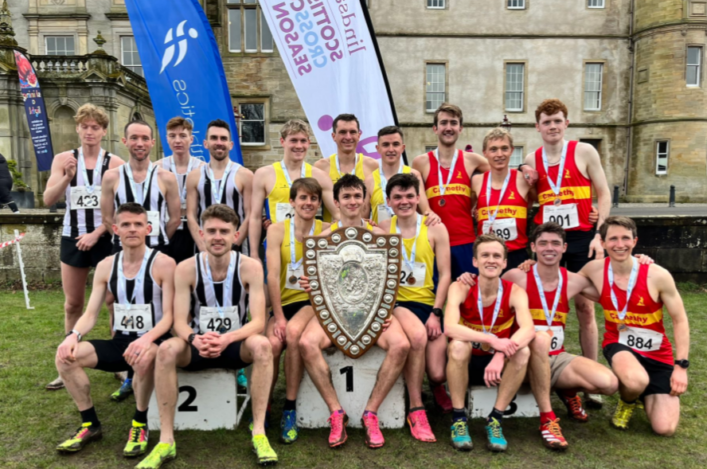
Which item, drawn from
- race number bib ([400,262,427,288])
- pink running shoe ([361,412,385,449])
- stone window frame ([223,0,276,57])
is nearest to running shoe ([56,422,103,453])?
pink running shoe ([361,412,385,449])

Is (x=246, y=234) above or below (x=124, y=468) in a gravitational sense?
above

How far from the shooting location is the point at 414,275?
3.56 metres

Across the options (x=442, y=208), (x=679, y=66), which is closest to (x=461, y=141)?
(x=679, y=66)

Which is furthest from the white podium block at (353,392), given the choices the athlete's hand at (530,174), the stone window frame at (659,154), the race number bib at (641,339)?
the stone window frame at (659,154)

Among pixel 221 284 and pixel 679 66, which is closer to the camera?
pixel 221 284

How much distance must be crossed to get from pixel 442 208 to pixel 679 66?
2208 centimetres

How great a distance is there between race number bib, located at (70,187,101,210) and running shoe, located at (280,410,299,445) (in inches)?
87.1

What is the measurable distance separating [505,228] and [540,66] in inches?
809

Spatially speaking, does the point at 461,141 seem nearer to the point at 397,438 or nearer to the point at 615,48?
the point at 615,48

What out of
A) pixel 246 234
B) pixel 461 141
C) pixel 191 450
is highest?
pixel 461 141

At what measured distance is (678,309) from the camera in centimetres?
325

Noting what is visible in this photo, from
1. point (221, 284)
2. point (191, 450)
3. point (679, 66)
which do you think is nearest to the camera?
point (191, 450)

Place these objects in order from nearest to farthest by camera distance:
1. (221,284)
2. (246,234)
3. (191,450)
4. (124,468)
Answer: (124,468)
(191,450)
(221,284)
(246,234)

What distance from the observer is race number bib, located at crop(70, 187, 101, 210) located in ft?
12.6
